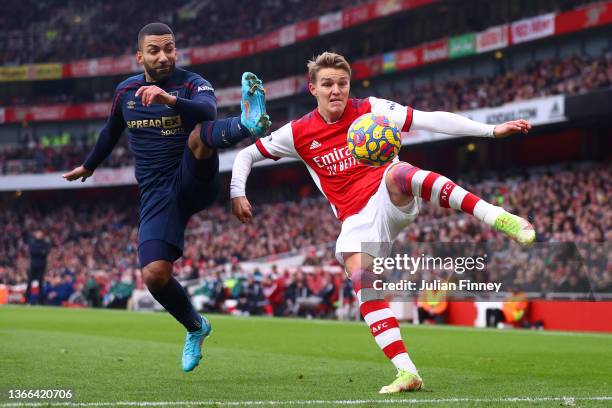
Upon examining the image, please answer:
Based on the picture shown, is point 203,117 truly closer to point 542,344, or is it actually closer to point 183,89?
point 183,89

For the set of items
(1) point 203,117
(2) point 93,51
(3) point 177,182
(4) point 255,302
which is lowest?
(4) point 255,302

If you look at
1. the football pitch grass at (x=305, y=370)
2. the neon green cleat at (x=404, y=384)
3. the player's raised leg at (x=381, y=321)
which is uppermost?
the player's raised leg at (x=381, y=321)

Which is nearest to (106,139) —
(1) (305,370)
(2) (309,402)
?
(1) (305,370)

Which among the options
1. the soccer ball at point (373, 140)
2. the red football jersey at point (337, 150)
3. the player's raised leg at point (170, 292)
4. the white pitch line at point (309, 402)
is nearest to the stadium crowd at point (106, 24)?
the player's raised leg at point (170, 292)

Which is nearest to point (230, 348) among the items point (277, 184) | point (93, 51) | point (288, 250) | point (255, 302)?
point (255, 302)

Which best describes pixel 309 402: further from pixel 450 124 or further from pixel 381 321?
pixel 450 124

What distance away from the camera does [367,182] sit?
22.0 feet

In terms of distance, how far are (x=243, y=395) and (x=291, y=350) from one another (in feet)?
17.9

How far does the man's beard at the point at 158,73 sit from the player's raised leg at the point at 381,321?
201cm

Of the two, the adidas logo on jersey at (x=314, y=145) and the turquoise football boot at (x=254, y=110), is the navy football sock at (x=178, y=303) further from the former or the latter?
the turquoise football boot at (x=254, y=110)

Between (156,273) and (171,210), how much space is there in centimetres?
50

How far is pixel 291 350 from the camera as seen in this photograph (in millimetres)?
11484

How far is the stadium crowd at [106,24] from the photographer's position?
2034 inches

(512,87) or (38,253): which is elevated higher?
(512,87)
